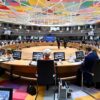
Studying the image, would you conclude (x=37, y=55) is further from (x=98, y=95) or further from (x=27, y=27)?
(x=27, y=27)

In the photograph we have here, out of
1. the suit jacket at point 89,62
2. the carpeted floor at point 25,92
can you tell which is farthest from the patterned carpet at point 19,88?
the suit jacket at point 89,62

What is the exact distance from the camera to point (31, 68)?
7.43 metres

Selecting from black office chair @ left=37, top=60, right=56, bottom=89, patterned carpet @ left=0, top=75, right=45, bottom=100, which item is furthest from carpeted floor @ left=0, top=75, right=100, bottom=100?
black office chair @ left=37, top=60, right=56, bottom=89

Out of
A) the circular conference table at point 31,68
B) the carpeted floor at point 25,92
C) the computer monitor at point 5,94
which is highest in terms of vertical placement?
the computer monitor at point 5,94

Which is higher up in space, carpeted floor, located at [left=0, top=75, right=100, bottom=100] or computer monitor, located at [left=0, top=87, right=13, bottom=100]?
computer monitor, located at [left=0, top=87, right=13, bottom=100]

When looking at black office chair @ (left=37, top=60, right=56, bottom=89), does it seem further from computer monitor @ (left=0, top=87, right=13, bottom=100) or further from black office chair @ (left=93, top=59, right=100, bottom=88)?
computer monitor @ (left=0, top=87, right=13, bottom=100)

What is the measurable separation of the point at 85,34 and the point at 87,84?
3700 cm

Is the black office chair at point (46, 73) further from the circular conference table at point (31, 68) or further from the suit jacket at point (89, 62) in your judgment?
the suit jacket at point (89, 62)

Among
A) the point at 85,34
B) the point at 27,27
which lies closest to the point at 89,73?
the point at 85,34

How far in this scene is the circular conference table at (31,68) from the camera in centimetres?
701

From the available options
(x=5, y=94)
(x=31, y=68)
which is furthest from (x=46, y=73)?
(x=5, y=94)

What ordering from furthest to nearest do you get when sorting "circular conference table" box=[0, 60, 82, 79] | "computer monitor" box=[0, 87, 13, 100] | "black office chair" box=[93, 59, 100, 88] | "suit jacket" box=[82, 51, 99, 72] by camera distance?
1. "circular conference table" box=[0, 60, 82, 79]
2. "suit jacket" box=[82, 51, 99, 72]
3. "black office chair" box=[93, 59, 100, 88]
4. "computer monitor" box=[0, 87, 13, 100]

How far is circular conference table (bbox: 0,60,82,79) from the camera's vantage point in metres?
7.01

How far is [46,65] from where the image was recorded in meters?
5.89
